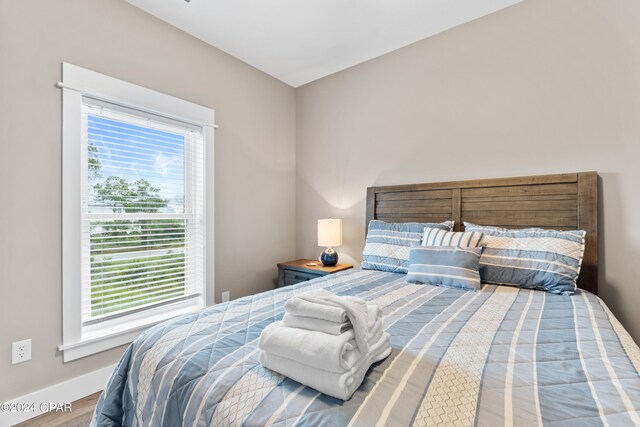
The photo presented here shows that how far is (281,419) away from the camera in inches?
27.5

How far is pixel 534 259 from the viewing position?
1.79m

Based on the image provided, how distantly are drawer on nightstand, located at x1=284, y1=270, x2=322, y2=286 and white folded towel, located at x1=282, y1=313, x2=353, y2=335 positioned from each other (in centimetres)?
184

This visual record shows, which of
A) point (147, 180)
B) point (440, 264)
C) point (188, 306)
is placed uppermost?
point (147, 180)

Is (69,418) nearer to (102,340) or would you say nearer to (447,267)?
(102,340)

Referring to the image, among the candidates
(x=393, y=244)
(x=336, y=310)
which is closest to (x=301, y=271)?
(x=393, y=244)

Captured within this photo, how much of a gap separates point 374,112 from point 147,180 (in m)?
2.14

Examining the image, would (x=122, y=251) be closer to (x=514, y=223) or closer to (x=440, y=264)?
(x=440, y=264)

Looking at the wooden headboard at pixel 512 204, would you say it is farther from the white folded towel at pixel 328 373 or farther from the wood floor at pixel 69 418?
the wood floor at pixel 69 418

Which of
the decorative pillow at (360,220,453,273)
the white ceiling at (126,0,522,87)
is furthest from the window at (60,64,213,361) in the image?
the decorative pillow at (360,220,453,273)

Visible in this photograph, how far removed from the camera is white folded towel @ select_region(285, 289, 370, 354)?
2.83 feet

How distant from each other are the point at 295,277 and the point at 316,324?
6.97ft

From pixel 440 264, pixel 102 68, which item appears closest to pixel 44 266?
pixel 102 68

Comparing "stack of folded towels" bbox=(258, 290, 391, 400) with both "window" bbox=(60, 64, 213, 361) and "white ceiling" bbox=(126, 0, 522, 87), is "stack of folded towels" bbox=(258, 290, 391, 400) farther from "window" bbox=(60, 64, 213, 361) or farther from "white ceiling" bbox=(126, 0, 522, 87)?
"white ceiling" bbox=(126, 0, 522, 87)
